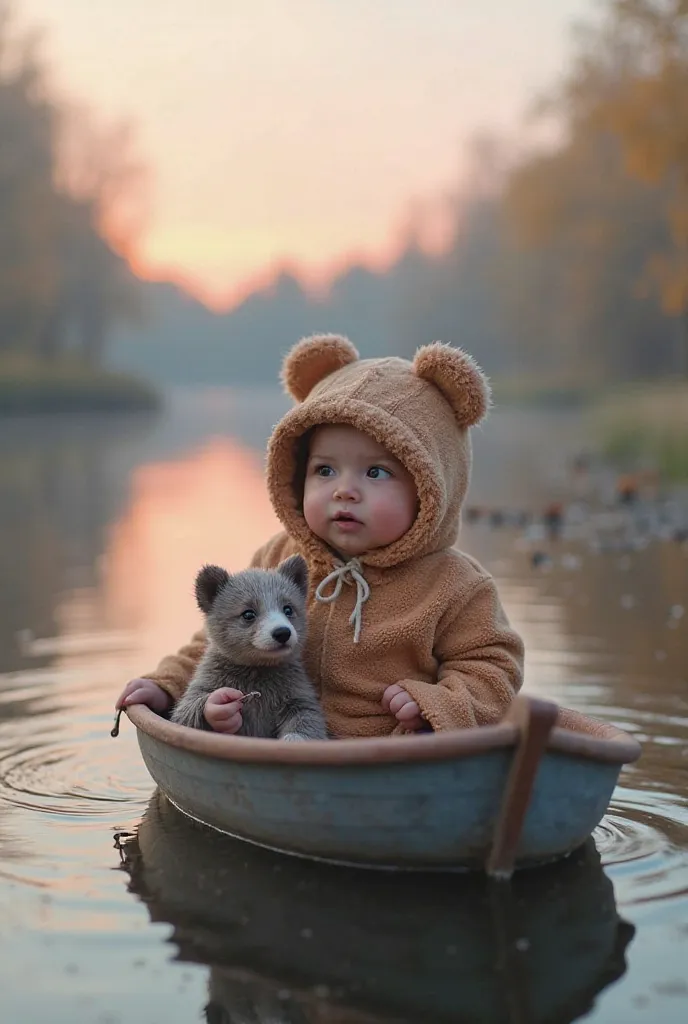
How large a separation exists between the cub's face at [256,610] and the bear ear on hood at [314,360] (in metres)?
0.93

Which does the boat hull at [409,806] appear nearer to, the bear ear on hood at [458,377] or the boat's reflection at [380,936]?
the boat's reflection at [380,936]

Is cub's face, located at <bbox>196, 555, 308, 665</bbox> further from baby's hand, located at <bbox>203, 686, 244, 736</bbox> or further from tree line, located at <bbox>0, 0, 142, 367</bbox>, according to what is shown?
tree line, located at <bbox>0, 0, 142, 367</bbox>

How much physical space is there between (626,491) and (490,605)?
1120 cm

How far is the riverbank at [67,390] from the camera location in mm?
46812

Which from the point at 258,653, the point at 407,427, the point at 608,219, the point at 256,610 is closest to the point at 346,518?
the point at 407,427

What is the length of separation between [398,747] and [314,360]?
1984mm

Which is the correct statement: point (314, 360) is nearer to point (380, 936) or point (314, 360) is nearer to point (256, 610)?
point (256, 610)

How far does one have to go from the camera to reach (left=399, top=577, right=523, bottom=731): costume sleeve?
437cm

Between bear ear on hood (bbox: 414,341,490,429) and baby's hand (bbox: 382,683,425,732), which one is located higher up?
bear ear on hood (bbox: 414,341,490,429)

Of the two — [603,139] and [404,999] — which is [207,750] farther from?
[603,139]

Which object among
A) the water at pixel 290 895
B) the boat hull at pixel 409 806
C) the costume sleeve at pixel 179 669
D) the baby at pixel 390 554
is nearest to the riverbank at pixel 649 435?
the water at pixel 290 895

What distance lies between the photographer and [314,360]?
5.31m

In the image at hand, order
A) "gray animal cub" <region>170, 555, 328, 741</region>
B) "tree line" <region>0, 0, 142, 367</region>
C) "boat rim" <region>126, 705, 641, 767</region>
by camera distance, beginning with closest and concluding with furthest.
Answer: "boat rim" <region>126, 705, 641, 767</region> → "gray animal cub" <region>170, 555, 328, 741</region> → "tree line" <region>0, 0, 142, 367</region>

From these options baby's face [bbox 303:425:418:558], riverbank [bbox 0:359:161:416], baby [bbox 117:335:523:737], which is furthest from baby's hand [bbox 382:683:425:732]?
riverbank [bbox 0:359:161:416]
